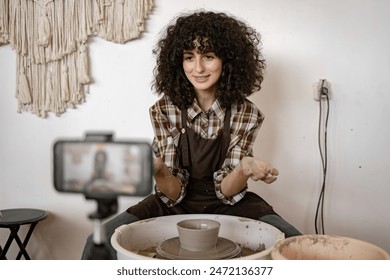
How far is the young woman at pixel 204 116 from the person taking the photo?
3.13 feet

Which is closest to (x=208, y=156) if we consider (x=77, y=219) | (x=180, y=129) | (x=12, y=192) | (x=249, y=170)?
(x=180, y=129)

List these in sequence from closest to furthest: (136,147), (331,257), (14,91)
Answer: (136,147)
(331,257)
(14,91)

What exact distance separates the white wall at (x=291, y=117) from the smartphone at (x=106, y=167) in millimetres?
424

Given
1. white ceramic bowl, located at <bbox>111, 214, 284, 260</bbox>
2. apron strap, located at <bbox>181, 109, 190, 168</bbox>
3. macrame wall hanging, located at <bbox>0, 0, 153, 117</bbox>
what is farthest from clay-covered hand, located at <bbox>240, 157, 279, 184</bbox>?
macrame wall hanging, located at <bbox>0, 0, 153, 117</bbox>

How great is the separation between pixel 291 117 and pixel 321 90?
10 centimetres

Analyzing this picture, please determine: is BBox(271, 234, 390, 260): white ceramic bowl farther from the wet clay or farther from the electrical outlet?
the electrical outlet

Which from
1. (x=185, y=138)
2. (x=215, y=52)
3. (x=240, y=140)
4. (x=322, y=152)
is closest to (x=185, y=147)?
(x=185, y=138)

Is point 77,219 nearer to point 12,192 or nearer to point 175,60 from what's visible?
point 12,192

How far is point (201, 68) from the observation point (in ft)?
3.13

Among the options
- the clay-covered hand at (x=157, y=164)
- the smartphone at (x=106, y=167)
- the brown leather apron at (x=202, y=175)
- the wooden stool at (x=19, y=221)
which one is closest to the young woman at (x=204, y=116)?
the brown leather apron at (x=202, y=175)

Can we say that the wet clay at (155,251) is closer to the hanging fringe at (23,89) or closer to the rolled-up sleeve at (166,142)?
the rolled-up sleeve at (166,142)

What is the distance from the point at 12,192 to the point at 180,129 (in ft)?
1.36

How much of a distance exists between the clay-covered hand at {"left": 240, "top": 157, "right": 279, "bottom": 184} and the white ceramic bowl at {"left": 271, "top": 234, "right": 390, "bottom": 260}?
0.12 metres

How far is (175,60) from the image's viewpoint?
99 cm
